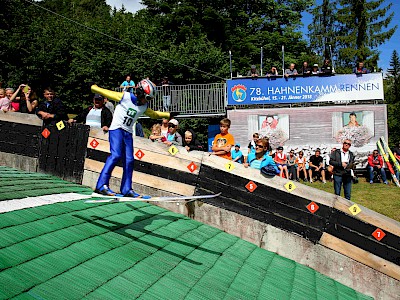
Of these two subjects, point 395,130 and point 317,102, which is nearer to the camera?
point 317,102

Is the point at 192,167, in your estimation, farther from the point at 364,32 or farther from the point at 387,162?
the point at 364,32

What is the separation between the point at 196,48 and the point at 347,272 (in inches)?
1106

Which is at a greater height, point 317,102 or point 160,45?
point 160,45

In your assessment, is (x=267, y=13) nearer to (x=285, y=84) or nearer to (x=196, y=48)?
(x=196, y=48)

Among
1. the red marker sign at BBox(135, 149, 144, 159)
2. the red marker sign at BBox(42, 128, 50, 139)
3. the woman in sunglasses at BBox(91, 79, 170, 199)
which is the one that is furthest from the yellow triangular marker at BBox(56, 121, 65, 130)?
the woman in sunglasses at BBox(91, 79, 170, 199)

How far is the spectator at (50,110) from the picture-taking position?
9703mm

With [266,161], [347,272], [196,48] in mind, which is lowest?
[347,272]

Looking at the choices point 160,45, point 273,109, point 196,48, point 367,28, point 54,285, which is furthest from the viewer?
point 367,28

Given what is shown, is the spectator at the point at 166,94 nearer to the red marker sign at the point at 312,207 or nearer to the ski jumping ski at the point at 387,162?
the ski jumping ski at the point at 387,162

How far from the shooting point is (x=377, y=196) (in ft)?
51.8

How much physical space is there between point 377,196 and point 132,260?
12.6 m

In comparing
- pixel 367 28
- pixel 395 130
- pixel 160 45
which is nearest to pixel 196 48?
pixel 160 45

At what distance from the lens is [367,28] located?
43656 millimetres

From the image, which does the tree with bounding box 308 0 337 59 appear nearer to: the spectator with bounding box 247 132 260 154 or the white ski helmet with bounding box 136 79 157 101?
the spectator with bounding box 247 132 260 154
